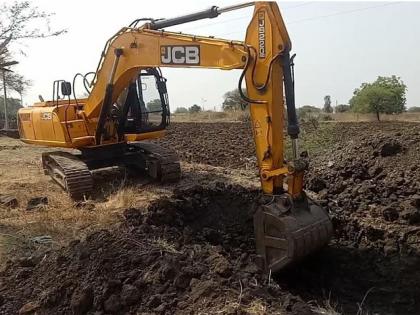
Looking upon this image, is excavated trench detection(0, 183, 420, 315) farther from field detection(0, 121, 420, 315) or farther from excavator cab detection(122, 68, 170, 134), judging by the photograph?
excavator cab detection(122, 68, 170, 134)

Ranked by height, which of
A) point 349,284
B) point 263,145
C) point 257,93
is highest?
point 257,93

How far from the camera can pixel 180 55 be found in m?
7.19

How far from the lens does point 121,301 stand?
4461 mm

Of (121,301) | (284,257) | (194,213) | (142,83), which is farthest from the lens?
(142,83)

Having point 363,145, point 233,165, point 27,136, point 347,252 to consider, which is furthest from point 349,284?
point 27,136

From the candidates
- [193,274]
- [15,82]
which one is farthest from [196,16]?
[15,82]

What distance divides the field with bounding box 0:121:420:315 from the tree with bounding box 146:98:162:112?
1424 mm

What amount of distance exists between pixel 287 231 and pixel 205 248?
899mm

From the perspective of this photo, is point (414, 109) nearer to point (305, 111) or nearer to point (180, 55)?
point (305, 111)

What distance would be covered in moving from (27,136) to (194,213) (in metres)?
5.62

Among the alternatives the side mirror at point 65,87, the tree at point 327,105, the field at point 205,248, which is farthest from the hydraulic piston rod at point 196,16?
the tree at point 327,105

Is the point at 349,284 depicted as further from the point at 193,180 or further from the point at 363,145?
the point at 363,145

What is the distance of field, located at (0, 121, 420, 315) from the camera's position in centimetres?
455

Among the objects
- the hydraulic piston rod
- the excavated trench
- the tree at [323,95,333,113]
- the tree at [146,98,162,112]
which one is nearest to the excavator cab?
the tree at [146,98,162,112]
